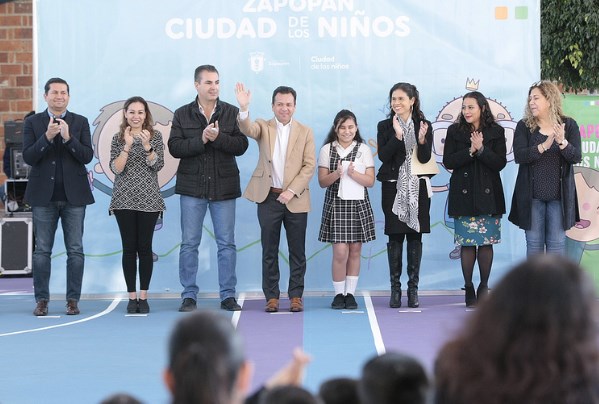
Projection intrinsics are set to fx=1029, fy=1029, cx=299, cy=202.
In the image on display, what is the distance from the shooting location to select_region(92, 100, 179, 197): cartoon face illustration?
8.51 metres

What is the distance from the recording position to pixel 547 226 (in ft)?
25.3

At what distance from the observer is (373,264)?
856 centimetres

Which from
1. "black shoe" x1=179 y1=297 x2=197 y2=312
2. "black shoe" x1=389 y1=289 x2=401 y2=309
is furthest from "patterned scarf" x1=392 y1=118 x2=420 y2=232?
"black shoe" x1=179 y1=297 x2=197 y2=312

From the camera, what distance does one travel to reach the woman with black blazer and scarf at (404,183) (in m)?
7.80

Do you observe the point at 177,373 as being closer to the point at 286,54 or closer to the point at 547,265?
the point at 547,265

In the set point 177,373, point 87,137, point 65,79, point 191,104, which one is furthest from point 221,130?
point 177,373

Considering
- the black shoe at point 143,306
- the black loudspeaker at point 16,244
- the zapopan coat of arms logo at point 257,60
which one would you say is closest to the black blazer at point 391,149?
the zapopan coat of arms logo at point 257,60

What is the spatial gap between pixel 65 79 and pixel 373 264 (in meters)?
2.97

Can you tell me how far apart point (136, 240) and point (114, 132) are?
1203 millimetres

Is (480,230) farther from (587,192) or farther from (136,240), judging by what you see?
(136,240)

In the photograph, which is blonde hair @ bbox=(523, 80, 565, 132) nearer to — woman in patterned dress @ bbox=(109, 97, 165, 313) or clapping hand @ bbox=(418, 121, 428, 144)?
clapping hand @ bbox=(418, 121, 428, 144)

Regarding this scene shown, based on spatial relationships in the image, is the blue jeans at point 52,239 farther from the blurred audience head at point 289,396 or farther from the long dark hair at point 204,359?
the long dark hair at point 204,359

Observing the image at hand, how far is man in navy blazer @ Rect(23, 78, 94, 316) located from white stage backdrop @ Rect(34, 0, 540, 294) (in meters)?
0.79

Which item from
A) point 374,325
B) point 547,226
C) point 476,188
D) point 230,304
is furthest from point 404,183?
point 230,304
